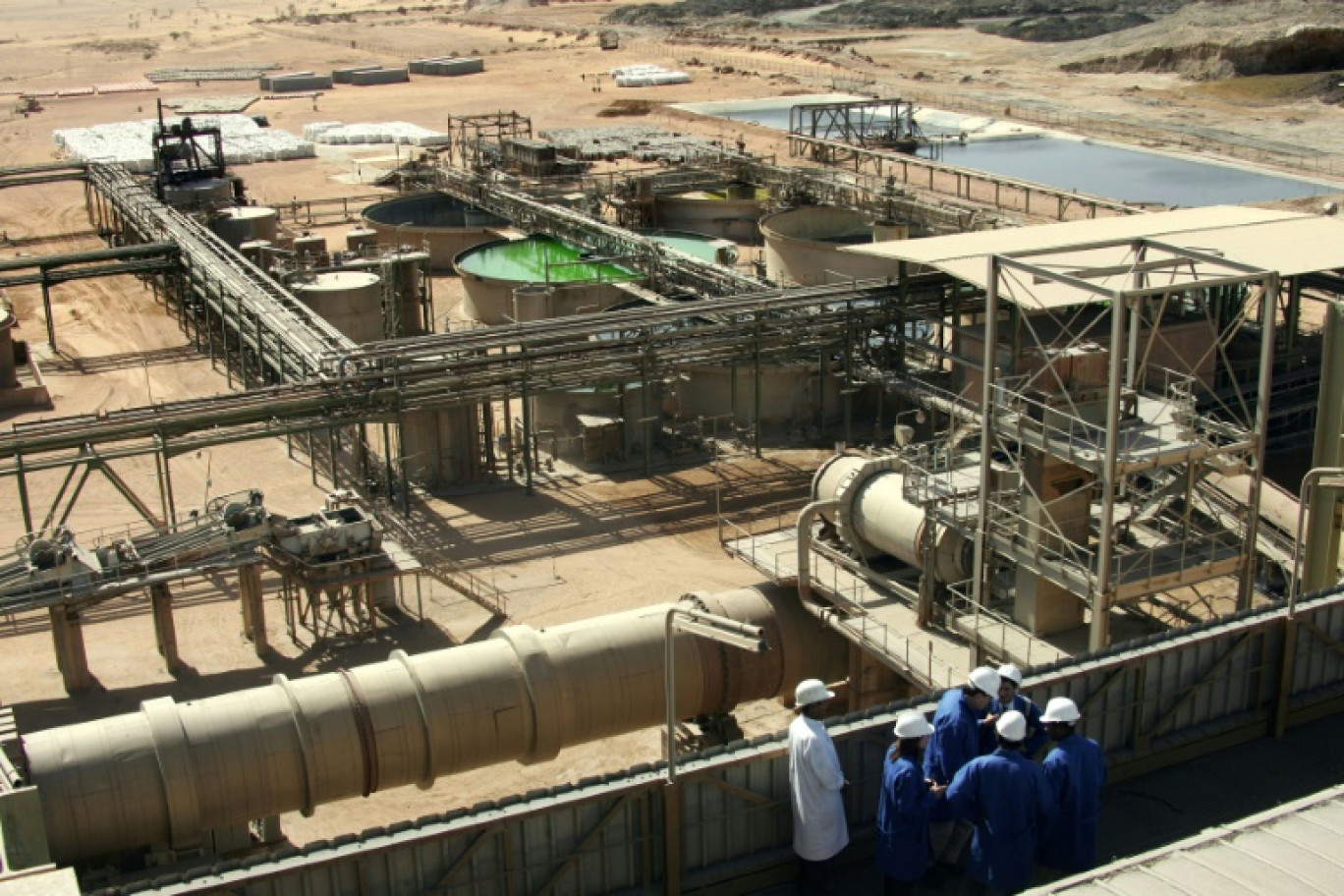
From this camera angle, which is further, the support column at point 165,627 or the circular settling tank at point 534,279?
the circular settling tank at point 534,279

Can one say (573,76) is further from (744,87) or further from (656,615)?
(656,615)

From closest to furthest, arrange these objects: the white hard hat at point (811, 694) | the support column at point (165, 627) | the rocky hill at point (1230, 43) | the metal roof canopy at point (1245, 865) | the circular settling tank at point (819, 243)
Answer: the metal roof canopy at point (1245, 865), the white hard hat at point (811, 694), the support column at point (165, 627), the circular settling tank at point (819, 243), the rocky hill at point (1230, 43)

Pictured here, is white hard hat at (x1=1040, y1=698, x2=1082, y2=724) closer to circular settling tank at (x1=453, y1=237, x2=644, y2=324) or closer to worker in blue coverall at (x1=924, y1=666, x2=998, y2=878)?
worker in blue coverall at (x1=924, y1=666, x2=998, y2=878)

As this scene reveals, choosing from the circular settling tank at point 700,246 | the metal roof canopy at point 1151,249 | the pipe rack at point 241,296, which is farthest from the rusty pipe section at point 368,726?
the circular settling tank at point 700,246

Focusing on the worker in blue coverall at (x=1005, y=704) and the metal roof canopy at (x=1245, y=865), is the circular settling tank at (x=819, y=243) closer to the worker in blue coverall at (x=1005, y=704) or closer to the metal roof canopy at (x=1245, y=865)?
the worker in blue coverall at (x=1005, y=704)

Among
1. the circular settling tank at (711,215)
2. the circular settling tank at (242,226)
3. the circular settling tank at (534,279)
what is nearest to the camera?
the circular settling tank at (534,279)

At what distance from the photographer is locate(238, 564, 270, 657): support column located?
2670 centimetres

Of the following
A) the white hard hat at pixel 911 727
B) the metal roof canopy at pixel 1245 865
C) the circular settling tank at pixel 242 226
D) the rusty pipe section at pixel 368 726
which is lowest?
the rusty pipe section at pixel 368 726

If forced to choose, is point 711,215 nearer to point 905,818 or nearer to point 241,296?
point 241,296

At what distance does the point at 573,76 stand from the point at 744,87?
54.2ft

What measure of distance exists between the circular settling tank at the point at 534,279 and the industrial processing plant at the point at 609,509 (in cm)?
19

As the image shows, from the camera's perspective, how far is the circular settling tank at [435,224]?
59.4m

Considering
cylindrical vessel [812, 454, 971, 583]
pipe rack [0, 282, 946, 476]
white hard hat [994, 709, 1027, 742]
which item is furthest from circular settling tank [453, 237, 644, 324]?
white hard hat [994, 709, 1027, 742]

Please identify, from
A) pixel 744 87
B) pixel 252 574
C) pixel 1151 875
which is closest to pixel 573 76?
pixel 744 87
